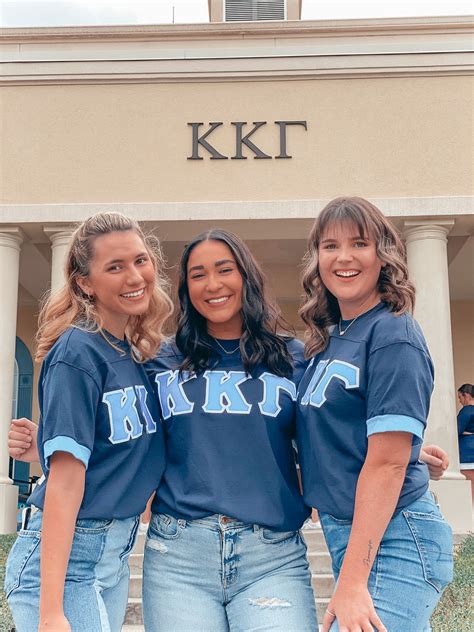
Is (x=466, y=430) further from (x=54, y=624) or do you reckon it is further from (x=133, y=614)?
(x=54, y=624)

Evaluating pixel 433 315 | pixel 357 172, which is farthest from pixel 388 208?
pixel 433 315

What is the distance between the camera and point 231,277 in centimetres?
247

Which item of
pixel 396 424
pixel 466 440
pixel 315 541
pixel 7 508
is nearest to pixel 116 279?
pixel 396 424

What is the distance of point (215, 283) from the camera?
243 centimetres

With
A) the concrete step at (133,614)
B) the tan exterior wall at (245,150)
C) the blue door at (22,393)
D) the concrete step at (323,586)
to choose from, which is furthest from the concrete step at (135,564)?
the blue door at (22,393)

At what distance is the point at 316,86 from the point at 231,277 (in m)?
7.37

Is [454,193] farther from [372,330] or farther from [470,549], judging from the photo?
[372,330]

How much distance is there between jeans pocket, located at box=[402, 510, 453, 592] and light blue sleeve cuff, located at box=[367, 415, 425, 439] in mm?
257

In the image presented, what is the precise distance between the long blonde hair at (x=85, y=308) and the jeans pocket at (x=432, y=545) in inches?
39.2

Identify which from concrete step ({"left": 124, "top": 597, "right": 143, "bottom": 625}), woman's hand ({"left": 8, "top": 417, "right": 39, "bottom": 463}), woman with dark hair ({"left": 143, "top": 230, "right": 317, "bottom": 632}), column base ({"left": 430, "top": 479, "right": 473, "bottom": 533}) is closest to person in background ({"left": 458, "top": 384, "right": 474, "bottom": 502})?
column base ({"left": 430, "top": 479, "right": 473, "bottom": 533})

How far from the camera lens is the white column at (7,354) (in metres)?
8.92

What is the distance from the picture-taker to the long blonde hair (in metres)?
2.24

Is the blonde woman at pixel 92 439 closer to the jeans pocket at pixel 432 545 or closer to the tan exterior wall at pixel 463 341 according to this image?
the jeans pocket at pixel 432 545

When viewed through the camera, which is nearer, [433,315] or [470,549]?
[470,549]
